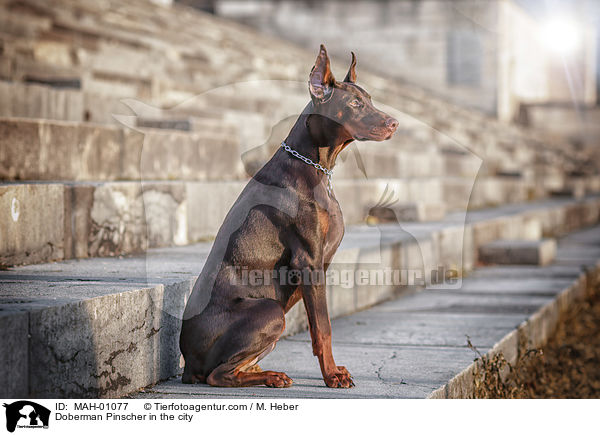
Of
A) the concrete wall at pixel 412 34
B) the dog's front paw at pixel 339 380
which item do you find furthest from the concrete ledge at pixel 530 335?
the concrete wall at pixel 412 34

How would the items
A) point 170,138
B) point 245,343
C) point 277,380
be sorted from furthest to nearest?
point 170,138
point 277,380
point 245,343

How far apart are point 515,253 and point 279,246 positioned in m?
5.71

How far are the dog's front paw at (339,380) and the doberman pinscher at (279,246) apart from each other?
0.07 meters

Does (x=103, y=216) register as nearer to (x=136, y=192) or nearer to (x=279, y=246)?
(x=136, y=192)

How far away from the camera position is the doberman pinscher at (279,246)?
333 cm

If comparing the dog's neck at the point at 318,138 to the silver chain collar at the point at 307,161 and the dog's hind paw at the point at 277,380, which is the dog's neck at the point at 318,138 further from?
the dog's hind paw at the point at 277,380

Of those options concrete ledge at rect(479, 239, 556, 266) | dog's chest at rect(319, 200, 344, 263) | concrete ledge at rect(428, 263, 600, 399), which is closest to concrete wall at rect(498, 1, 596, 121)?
concrete ledge at rect(479, 239, 556, 266)

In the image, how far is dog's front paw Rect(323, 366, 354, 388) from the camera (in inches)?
139

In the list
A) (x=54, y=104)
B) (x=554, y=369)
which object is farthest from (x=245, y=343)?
(x=54, y=104)

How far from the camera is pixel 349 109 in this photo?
130 inches

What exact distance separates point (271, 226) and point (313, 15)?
22459 millimetres

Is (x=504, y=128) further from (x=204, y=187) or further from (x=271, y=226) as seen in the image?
(x=271, y=226)

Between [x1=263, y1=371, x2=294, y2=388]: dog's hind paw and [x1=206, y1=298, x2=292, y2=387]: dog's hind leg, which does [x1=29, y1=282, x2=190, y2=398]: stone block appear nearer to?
[x1=206, y1=298, x2=292, y2=387]: dog's hind leg

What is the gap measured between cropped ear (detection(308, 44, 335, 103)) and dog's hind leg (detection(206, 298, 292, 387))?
31.9 inches
